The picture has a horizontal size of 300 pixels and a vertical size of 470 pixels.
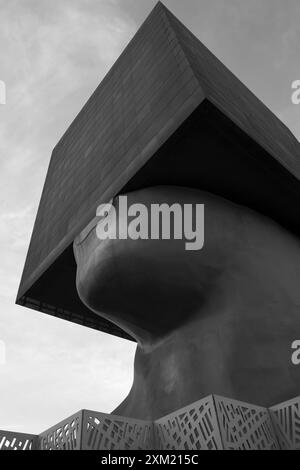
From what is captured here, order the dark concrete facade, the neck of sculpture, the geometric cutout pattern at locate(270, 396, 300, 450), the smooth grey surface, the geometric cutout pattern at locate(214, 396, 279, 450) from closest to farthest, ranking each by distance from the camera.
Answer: the geometric cutout pattern at locate(214, 396, 279, 450) → the geometric cutout pattern at locate(270, 396, 300, 450) → the neck of sculpture → the smooth grey surface → the dark concrete facade

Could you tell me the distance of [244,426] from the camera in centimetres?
1095

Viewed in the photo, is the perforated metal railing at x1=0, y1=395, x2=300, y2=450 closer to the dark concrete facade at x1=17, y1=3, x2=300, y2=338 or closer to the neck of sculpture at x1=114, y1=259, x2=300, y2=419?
the neck of sculpture at x1=114, y1=259, x2=300, y2=419

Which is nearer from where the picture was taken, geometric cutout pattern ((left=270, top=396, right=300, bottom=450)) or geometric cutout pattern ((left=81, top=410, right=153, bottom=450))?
geometric cutout pattern ((left=81, top=410, right=153, bottom=450))

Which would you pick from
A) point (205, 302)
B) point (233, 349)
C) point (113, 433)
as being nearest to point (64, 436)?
point (113, 433)

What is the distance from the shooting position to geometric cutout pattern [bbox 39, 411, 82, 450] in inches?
384

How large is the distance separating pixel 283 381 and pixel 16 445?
8.09 metres

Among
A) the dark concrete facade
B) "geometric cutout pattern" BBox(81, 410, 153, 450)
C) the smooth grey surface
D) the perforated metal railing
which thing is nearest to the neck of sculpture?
the smooth grey surface

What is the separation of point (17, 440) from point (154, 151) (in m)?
9.69

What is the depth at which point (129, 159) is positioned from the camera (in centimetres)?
1780

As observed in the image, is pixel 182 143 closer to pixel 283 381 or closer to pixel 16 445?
pixel 283 381

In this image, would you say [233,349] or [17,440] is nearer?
[17,440]

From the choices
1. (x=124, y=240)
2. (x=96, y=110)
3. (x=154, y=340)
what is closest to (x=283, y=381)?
(x=154, y=340)

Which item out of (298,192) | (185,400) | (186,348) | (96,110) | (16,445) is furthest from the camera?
(96,110)

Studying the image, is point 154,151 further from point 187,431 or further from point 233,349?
point 187,431
